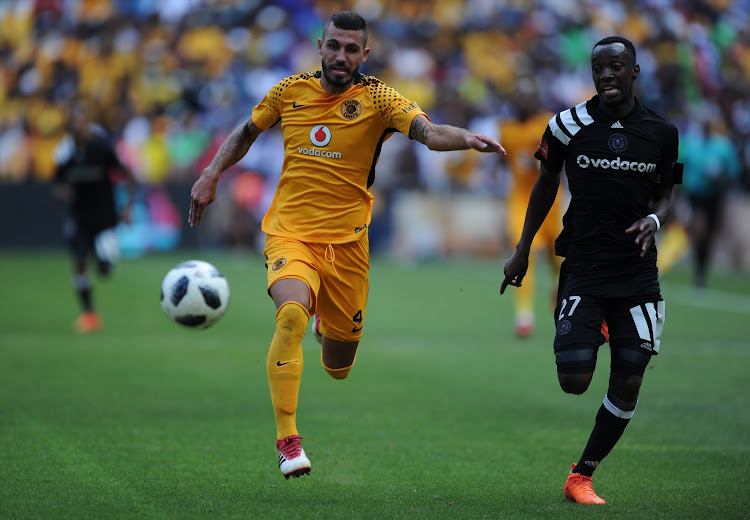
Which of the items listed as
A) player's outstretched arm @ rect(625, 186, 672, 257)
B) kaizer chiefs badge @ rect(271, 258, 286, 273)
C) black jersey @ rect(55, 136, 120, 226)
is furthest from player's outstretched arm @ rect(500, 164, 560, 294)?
black jersey @ rect(55, 136, 120, 226)

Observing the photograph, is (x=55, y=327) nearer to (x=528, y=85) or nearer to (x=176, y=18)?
(x=528, y=85)

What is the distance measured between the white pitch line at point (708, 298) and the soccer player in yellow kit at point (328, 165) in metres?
11.8

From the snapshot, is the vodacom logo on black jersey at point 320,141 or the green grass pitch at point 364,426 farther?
the vodacom logo on black jersey at point 320,141

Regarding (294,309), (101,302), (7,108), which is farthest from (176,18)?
(294,309)

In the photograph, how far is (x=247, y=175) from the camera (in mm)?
25812

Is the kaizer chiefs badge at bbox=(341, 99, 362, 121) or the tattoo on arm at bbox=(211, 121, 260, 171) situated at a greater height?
the kaizer chiefs badge at bbox=(341, 99, 362, 121)

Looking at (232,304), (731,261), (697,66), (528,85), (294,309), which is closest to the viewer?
(294,309)

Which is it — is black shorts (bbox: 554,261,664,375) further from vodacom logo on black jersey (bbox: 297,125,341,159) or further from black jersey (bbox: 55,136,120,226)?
black jersey (bbox: 55,136,120,226)

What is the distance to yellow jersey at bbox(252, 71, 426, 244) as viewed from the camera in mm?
6121

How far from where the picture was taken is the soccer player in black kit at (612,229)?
546 cm

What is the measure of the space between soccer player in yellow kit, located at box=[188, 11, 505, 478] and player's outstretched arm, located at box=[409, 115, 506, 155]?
0.02 meters

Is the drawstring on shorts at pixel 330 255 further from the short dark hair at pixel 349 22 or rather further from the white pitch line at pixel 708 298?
the white pitch line at pixel 708 298

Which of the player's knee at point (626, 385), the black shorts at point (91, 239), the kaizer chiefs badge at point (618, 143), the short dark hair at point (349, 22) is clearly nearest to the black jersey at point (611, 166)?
the kaizer chiefs badge at point (618, 143)

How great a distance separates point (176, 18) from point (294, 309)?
2380 centimetres
